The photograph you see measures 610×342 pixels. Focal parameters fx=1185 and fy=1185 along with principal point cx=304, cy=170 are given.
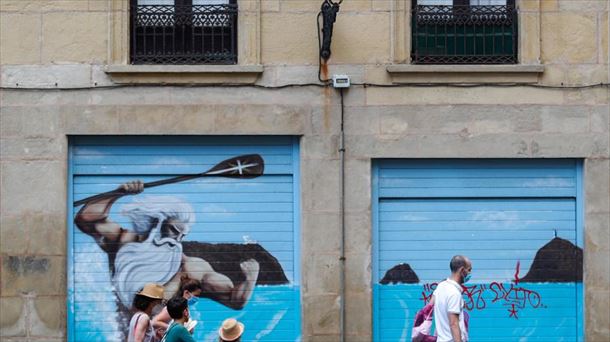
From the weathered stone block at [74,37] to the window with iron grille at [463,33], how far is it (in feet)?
11.7

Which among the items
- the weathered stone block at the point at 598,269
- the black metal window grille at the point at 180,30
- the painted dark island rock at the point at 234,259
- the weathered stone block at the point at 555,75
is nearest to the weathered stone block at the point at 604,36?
the weathered stone block at the point at 555,75

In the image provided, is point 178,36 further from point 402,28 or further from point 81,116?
point 402,28

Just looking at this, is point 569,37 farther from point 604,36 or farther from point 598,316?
point 598,316

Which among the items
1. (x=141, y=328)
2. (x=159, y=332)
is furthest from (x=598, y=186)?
(x=141, y=328)

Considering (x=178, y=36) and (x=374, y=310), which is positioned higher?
(x=178, y=36)

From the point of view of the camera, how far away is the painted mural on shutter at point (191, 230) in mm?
13508

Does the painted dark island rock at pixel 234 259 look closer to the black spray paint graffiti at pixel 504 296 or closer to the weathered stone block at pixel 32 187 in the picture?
the weathered stone block at pixel 32 187

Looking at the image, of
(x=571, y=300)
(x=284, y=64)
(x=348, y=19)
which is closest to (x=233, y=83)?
(x=284, y=64)

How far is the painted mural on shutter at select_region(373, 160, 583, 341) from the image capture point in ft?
44.8

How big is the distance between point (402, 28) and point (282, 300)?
3402 millimetres

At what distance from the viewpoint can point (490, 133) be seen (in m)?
13.5

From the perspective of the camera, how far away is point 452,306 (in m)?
10.9

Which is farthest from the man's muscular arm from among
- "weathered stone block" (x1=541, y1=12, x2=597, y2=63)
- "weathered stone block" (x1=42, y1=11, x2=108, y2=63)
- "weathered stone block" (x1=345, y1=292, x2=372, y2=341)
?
"weathered stone block" (x1=541, y1=12, x2=597, y2=63)

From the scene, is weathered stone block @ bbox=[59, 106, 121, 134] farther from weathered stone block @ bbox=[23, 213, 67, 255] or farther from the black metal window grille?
weathered stone block @ bbox=[23, 213, 67, 255]
